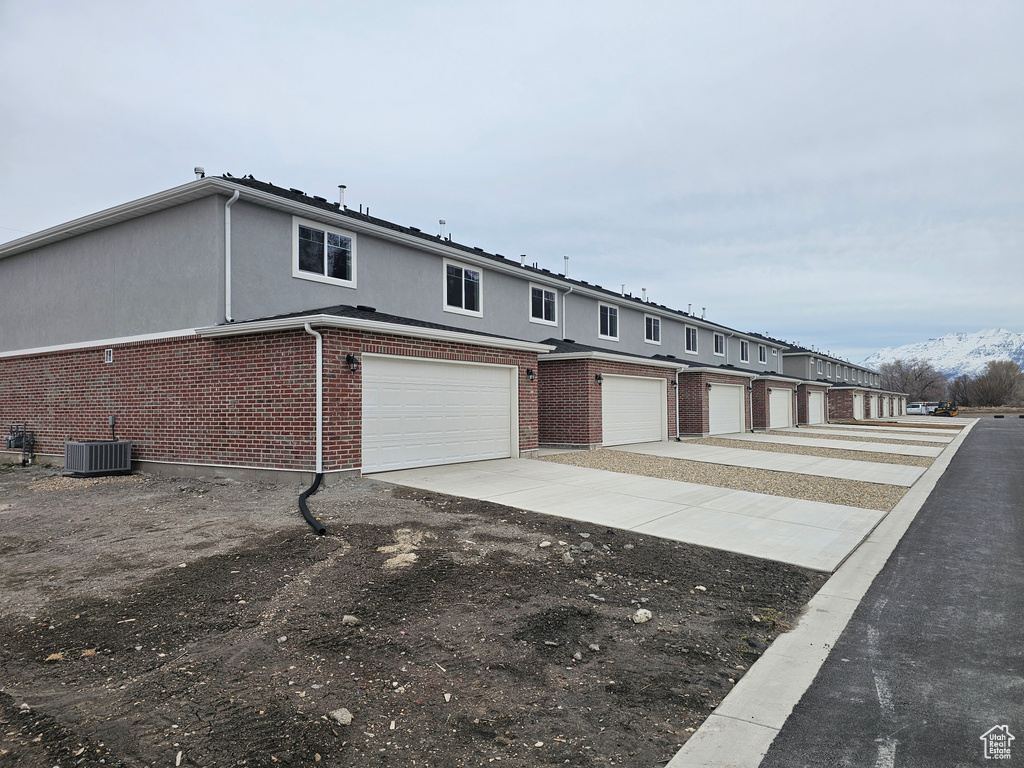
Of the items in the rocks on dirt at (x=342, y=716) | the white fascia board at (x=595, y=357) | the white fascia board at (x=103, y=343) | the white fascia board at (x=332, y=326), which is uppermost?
the white fascia board at (x=103, y=343)

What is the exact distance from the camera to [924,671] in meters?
3.62

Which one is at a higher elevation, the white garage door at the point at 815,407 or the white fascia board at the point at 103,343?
the white fascia board at the point at 103,343

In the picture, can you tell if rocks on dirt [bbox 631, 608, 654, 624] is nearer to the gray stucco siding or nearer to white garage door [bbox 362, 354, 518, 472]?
white garage door [bbox 362, 354, 518, 472]

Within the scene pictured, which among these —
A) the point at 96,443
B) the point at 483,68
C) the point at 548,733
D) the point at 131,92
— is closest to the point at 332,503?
the point at 548,733

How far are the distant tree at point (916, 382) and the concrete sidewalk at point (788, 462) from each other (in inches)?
3929

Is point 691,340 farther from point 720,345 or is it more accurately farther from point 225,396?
point 225,396

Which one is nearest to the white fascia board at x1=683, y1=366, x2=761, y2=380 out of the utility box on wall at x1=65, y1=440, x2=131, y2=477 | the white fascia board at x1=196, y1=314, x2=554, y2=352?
the white fascia board at x1=196, y1=314, x2=554, y2=352

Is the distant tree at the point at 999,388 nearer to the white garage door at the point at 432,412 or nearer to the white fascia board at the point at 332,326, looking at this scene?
the white garage door at the point at 432,412

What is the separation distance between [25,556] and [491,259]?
45.7 feet

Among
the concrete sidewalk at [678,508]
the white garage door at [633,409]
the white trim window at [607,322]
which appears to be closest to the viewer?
the concrete sidewalk at [678,508]

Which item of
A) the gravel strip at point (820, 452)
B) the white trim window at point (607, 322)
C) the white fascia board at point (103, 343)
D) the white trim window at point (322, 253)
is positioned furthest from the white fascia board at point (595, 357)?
the white fascia board at point (103, 343)

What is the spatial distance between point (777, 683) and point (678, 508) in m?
5.05

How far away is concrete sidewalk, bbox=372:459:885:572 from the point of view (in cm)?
670

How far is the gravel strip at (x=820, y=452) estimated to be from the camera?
15.8m
